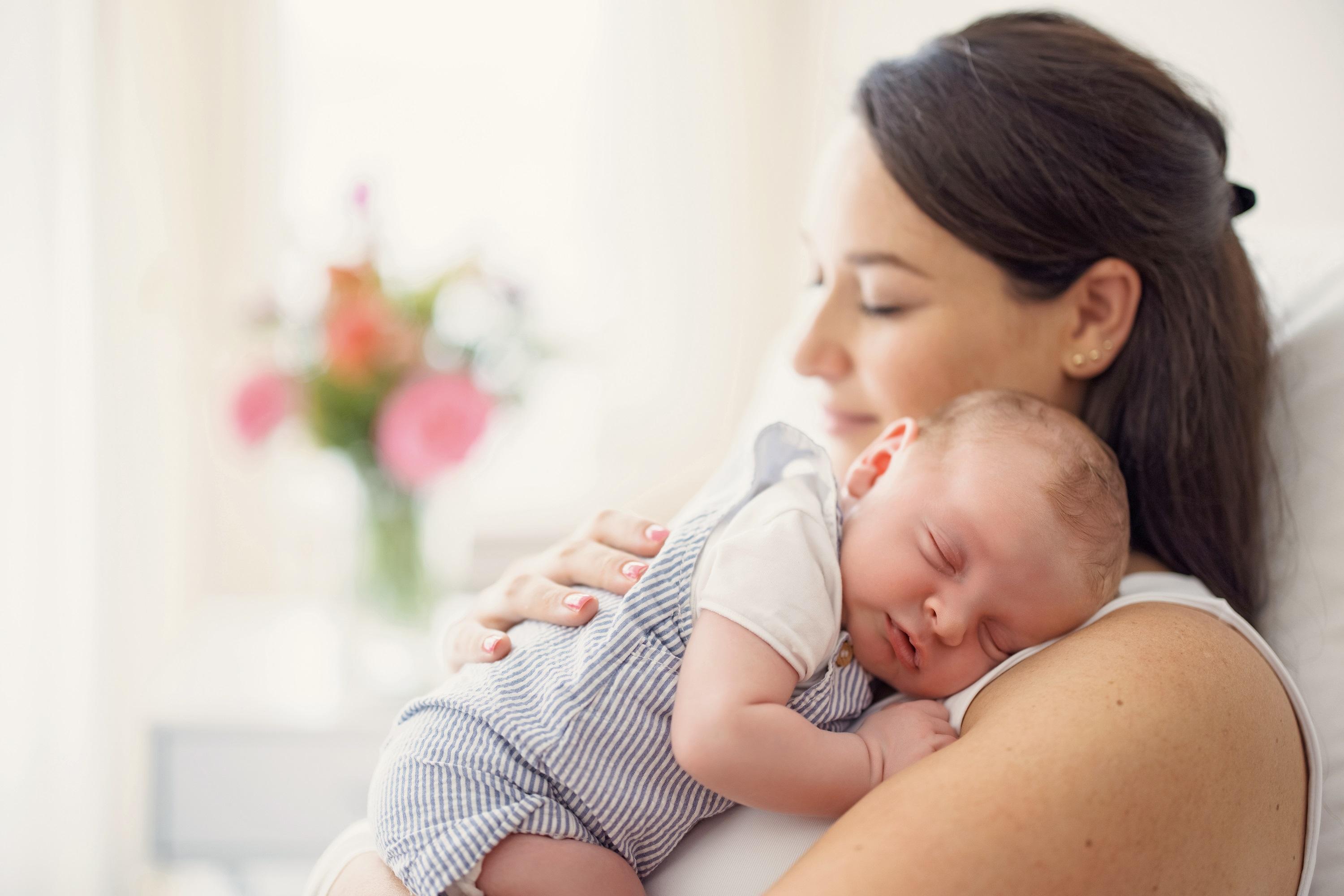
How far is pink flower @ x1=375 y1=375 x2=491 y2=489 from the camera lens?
1995mm

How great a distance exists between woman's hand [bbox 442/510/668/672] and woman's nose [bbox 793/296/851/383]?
335 millimetres

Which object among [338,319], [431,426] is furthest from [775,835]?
[338,319]

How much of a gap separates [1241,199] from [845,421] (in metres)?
0.62

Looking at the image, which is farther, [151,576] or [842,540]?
[151,576]

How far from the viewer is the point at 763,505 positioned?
99 centimetres

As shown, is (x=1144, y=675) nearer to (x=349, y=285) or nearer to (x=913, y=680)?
(x=913, y=680)

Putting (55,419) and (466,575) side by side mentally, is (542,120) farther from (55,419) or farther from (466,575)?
(55,419)

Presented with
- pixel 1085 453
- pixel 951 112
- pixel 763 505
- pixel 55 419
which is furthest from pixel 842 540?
pixel 55 419

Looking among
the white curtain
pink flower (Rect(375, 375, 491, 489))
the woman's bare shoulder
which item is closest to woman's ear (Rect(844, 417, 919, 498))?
the woman's bare shoulder

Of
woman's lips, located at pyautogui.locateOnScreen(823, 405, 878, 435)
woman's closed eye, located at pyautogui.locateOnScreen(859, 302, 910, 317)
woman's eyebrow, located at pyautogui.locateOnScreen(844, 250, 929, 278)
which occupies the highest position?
woman's eyebrow, located at pyautogui.locateOnScreen(844, 250, 929, 278)

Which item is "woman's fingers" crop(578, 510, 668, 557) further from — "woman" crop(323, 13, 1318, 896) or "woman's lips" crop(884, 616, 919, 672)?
"woman's lips" crop(884, 616, 919, 672)

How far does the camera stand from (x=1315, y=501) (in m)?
1.15

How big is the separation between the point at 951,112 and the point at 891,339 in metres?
0.30

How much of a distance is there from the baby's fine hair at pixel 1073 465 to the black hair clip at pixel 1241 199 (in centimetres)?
52
